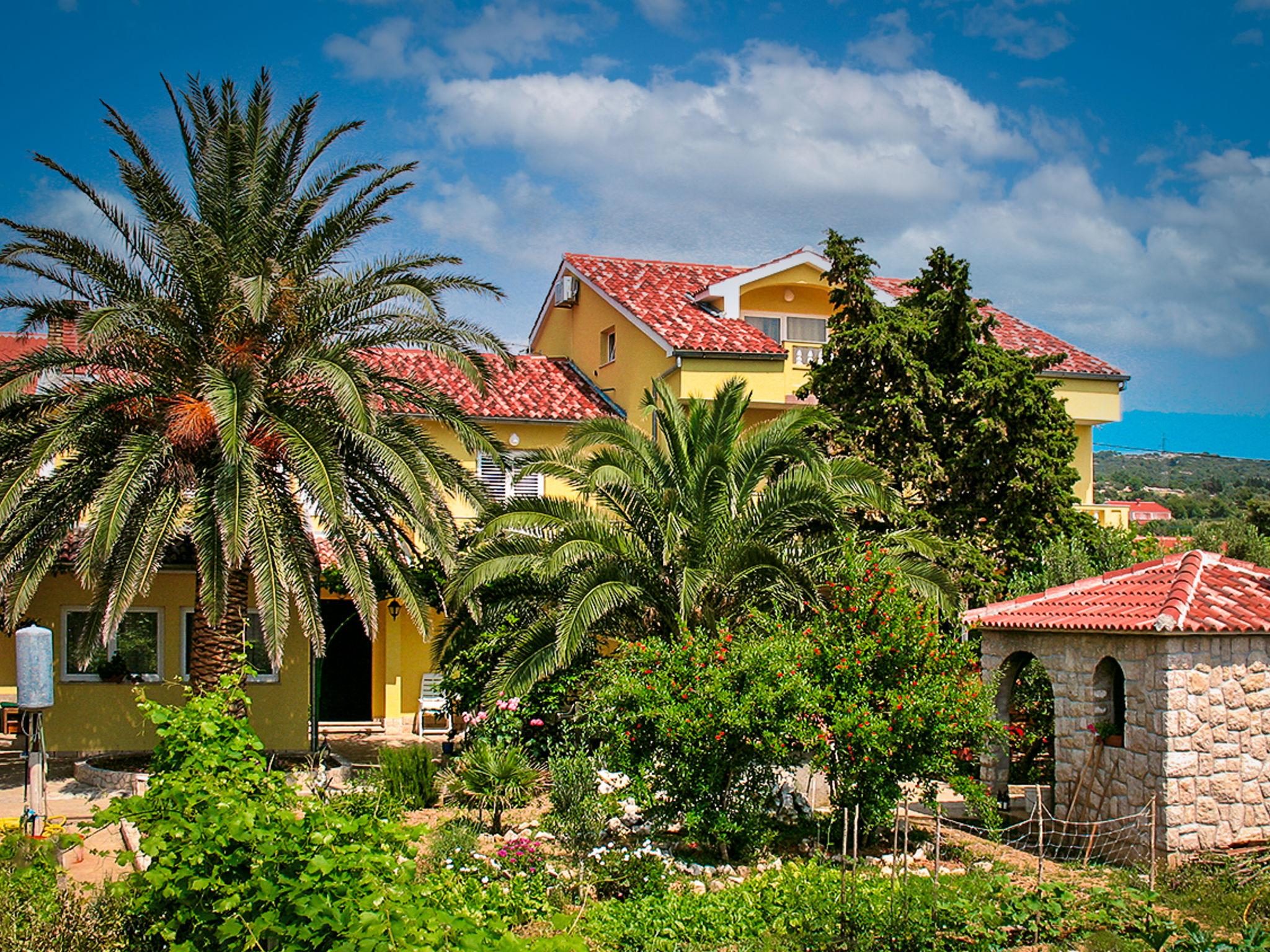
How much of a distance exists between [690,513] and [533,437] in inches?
347

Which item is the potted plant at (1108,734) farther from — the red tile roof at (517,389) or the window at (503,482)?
the window at (503,482)

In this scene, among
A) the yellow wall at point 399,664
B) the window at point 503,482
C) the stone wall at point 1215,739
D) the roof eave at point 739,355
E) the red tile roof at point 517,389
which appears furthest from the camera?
the window at point 503,482

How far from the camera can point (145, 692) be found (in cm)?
1919

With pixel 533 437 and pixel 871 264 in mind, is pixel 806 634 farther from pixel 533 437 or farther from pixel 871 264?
pixel 533 437

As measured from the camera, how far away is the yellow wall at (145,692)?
19.2 m

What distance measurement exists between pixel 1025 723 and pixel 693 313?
39.6 feet

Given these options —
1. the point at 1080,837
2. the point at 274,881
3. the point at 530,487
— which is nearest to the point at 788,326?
the point at 530,487

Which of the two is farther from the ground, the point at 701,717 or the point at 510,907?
the point at 701,717

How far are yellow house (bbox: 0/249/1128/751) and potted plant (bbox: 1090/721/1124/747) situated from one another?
916 centimetres

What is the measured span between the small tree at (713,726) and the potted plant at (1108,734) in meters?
3.74

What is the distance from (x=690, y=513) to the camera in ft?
55.6

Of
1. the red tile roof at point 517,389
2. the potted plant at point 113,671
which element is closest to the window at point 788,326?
the red tile roof at point 517,389

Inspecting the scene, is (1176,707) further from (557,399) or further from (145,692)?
(557,399)

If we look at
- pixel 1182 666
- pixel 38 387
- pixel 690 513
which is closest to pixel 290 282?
pixel 38 387
